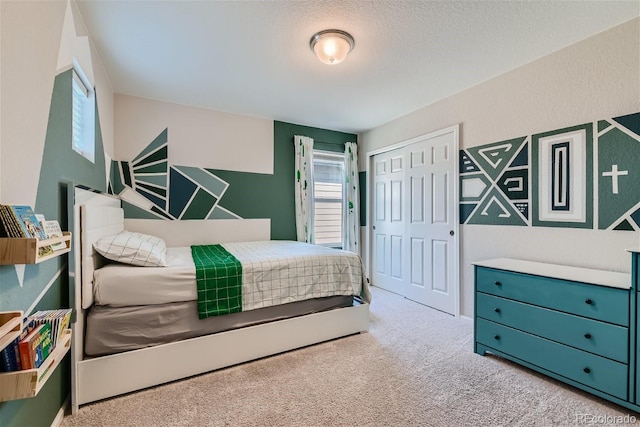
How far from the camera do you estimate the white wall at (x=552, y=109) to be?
1942 millimetres

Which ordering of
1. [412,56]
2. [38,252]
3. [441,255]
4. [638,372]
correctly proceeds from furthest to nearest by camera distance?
[441,255] → [412,56] → [638,372] → [38,252]

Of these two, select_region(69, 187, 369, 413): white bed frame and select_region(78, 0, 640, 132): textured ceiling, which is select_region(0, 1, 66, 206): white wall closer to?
select_region(69, 187, 369, 413): white bed frame

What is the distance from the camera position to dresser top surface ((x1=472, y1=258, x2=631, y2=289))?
67.6 inches

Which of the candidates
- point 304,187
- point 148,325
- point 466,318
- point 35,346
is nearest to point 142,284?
point 148,325

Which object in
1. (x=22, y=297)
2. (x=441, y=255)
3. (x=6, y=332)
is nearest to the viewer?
(x=6, y=332)

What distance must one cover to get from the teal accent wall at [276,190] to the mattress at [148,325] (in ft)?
5.88

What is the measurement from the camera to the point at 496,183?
8.81 feet

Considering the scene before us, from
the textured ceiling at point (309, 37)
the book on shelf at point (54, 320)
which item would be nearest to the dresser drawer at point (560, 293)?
the textured ceiling at point (309, 37)

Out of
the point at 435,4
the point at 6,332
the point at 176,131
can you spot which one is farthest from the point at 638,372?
the point at 176,131

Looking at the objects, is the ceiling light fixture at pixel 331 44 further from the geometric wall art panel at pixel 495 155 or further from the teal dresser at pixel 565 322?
the teal dresser at pixel 565 322

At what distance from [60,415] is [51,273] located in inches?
32.0

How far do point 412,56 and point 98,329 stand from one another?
2.94 meters

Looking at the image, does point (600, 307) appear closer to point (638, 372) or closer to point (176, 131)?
point (638, 372)

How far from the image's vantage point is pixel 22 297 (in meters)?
1.15
